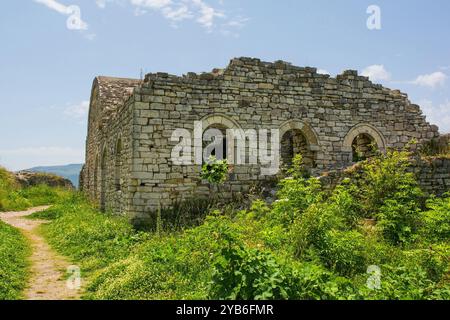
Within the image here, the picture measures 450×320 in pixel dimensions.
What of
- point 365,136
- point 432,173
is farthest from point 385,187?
point 365,136

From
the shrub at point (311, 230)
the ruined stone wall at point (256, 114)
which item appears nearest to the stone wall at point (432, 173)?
the ruined stone wall at point (256, 114)

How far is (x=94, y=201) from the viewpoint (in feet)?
59.0

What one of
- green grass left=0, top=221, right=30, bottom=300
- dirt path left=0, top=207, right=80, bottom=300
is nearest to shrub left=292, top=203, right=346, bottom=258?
dirt path left=0, top=207, right=80, bottom=300

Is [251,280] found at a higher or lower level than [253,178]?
lower

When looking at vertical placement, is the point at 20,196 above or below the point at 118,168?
below

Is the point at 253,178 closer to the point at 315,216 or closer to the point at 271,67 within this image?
the point at 271,67

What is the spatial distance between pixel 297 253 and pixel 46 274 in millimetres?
4483

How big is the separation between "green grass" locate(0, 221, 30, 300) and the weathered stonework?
2.60 metres

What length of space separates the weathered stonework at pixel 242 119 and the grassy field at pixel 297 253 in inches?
66.5

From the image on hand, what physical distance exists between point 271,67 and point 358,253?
24.1 feet

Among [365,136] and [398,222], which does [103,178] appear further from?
[398,222]

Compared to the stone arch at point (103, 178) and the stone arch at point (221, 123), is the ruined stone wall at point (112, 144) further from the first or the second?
the stone arch at point (221, 123)

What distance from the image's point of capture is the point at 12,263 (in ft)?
25.1

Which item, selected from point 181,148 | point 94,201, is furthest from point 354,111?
point 94,201
